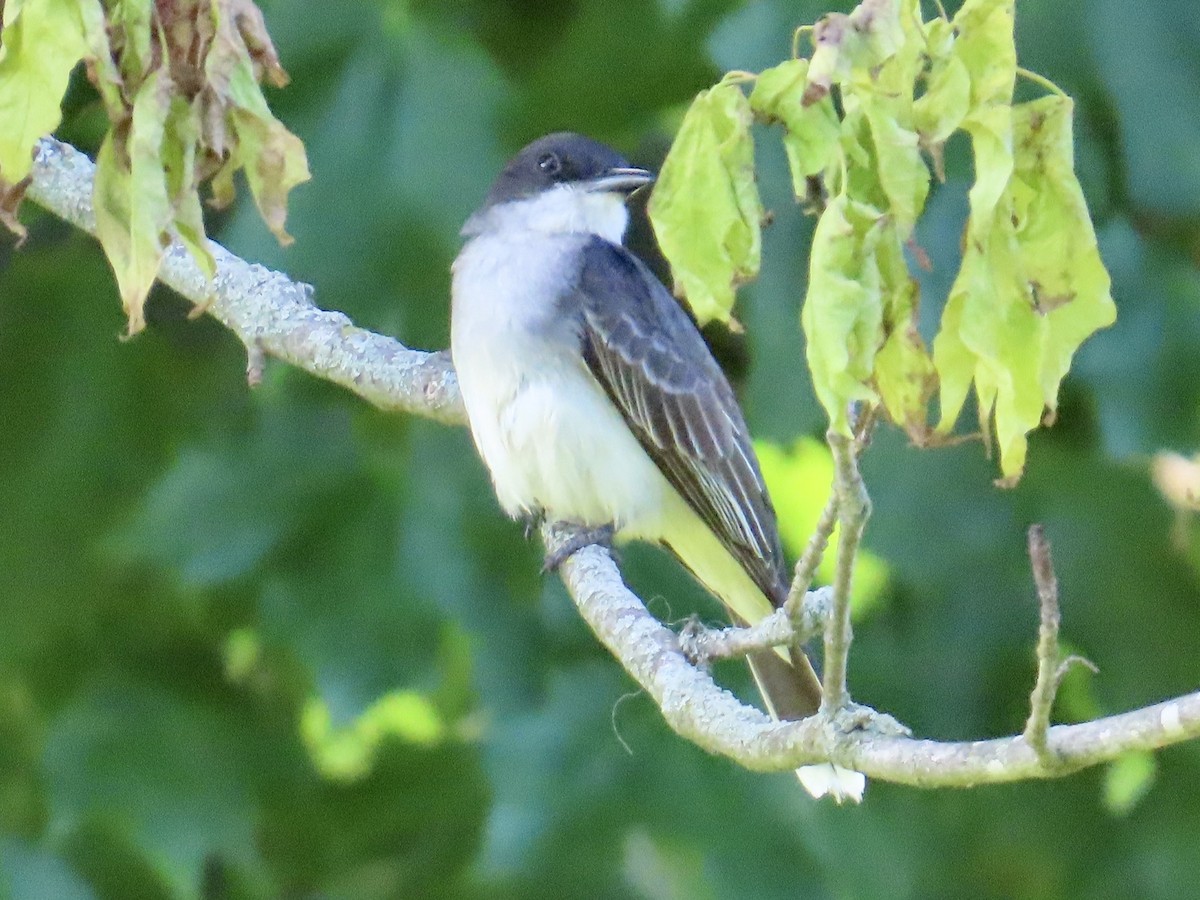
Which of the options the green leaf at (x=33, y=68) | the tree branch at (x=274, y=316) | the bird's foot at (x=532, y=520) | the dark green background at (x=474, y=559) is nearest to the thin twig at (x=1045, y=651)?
the green leaf at (x=33, y=68)

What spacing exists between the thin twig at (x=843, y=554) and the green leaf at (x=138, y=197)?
797mm

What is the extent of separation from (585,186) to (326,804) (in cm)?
220

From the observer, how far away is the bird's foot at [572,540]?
4.50 meters

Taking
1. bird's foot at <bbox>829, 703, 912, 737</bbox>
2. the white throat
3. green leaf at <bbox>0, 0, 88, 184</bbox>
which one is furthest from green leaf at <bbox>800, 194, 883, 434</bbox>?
the white throat

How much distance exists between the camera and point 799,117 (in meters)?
2.08

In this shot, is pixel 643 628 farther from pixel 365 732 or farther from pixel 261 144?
pixel 365 732

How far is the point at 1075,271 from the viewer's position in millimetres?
1998

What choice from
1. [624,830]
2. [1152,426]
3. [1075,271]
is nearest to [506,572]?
[624,830]

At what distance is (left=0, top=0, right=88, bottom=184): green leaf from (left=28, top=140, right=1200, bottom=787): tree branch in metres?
0.60

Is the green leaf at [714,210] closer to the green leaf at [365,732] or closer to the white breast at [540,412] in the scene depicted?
the white breast at [540,412]

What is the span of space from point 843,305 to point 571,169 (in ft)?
11.0

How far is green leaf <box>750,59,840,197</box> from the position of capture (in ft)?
6.74

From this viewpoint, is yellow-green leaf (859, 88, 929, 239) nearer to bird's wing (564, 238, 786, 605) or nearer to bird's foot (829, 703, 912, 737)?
bird's foot (829, 703, 912, 737)

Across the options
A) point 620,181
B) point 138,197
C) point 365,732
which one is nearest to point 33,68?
point 138,197
